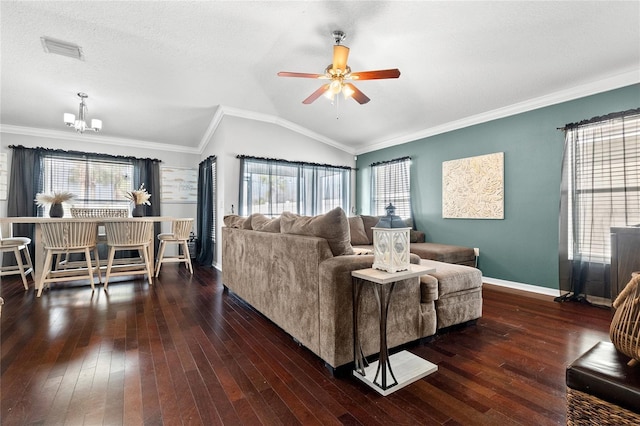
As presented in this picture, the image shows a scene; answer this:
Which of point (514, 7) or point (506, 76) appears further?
point (506, 76)

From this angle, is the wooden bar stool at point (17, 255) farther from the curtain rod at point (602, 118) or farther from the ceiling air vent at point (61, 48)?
the curtain rod at point (602, 118)

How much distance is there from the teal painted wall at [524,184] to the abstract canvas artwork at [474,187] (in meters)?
0.08

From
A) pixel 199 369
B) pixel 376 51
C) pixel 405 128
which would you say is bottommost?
pixel 199 369

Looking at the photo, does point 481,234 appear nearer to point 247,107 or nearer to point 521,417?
point 521,417

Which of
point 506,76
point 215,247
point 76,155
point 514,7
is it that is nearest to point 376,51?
point 514,7

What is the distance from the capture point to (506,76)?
11.2ft

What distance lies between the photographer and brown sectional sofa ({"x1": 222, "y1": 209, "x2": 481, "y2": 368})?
1806 mm

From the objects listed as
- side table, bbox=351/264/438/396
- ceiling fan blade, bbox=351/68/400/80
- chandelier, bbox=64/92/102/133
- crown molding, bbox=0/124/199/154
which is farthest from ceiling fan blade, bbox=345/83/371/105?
crown molding, bbox=0/124/199/154

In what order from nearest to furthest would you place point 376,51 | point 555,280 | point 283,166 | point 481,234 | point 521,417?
point 521,417 → point 376,51 → point 555,280 → point 481,234 → point 283,166

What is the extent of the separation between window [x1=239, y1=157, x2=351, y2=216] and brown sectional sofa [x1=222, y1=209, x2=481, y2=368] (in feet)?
8.47

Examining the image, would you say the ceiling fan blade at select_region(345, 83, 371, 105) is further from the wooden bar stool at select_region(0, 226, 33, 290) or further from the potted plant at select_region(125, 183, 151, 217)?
the wooden bar stool at select_region(0, 226, 33, 290)

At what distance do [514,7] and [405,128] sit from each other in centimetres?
270

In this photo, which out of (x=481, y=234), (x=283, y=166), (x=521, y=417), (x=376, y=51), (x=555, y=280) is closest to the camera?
(x=521, y=417)

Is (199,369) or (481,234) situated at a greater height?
(481,234)
